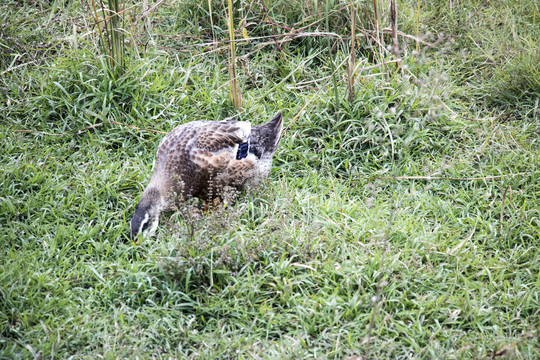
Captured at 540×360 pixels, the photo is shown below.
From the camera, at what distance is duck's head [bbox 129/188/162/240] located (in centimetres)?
381

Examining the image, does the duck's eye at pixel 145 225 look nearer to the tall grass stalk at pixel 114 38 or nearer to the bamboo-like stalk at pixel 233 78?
the bamboo-like stalk at pixel 233 78

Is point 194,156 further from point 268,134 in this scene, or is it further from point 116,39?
point 116,39

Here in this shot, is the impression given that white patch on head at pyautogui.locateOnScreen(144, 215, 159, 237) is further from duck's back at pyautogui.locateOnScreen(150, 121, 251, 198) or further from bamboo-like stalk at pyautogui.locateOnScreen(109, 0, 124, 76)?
bamboo-like stalk at pyautogui.locateOnScreen(109, 0, 124, 76)

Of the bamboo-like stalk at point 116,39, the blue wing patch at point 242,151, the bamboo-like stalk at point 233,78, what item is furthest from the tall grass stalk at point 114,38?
the blue wing patch at point 242,151

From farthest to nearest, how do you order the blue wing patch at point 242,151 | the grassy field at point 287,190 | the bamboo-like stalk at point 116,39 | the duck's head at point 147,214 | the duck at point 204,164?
the bamboo-like stalk at point 116,39
the blue wing patch at point 242,151
the duck at point 204,164
the duck's head at point 147,214
the grassy field at point 287,190

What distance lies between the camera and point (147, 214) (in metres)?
3.89

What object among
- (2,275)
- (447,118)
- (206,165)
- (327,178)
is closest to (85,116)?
(206,165)

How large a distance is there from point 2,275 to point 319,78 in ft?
10.5

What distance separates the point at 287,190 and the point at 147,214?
109 centimetres

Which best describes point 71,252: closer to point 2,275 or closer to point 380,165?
point 2,275

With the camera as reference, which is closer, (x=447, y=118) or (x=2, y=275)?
(x=2, y=275)

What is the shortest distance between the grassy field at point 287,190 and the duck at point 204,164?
0.15 metres

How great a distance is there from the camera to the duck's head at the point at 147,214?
3812 mm

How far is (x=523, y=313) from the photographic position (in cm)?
334
